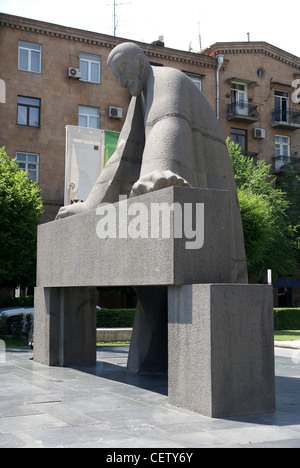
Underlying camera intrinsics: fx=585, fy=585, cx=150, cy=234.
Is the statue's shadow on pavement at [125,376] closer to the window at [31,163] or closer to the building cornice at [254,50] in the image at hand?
the window at [31,163]

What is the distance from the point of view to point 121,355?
37.0ft

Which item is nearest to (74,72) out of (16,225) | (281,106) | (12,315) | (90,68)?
(90,68)

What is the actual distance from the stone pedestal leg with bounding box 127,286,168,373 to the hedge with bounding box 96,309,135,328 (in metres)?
12.6

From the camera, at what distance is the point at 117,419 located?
493 cm

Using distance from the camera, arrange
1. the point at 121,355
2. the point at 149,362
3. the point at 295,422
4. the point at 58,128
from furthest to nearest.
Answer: the point at 58,128
the point at 121,355
the point at 149,362
the point at 295,422

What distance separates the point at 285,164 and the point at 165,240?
29.7 m

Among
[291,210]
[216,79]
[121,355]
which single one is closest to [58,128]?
[216,79]

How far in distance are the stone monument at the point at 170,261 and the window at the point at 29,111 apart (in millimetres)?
18958

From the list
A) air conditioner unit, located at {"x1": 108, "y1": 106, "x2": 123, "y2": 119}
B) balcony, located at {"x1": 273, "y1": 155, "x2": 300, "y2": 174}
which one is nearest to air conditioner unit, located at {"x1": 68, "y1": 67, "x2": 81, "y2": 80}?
air conditioner unit, located at {"x1": 108, "y1": 106, "x2": 123, "y2": 119}

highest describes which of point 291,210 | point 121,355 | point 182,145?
point 291,210

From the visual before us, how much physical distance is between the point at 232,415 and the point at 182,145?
9.91 ft
